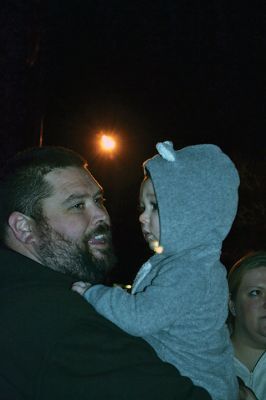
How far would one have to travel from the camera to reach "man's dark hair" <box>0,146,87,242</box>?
9.26 feet

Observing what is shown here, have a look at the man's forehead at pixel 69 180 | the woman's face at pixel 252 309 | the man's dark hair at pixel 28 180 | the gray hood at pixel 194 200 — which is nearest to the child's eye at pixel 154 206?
the gray hood at pixel 194 200

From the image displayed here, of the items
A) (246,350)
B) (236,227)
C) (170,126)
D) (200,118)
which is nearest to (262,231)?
(236,227)

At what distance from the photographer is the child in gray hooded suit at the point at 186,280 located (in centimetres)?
219

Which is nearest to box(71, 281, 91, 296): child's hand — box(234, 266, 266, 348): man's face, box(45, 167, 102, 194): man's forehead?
box(45, 167, 102, 194): man's forehead

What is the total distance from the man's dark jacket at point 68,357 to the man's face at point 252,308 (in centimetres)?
171

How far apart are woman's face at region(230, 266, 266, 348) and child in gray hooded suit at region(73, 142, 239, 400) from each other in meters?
1.07

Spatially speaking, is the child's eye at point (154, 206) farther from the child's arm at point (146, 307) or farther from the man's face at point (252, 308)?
the man's face at point (252, 308)

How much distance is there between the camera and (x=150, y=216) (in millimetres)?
2609

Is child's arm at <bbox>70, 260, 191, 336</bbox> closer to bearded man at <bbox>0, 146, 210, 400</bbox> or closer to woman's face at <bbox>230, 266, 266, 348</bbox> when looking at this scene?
bearded man at <bbox>0, 146, 210, 400</bbox>

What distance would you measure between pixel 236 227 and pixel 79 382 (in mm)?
13324

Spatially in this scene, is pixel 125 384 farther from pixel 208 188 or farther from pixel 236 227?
pixel 236 227

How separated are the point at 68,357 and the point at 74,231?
1.11m

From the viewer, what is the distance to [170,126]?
2061 centimetres

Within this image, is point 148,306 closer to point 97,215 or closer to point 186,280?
point 186,280
